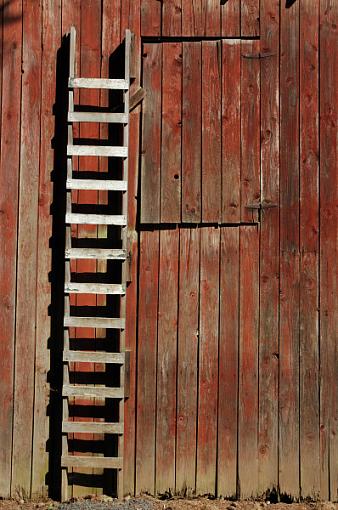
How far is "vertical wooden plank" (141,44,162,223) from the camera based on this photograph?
5.32m

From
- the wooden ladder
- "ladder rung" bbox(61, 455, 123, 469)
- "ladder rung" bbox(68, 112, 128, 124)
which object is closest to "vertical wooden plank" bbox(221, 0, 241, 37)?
the wooden ladder

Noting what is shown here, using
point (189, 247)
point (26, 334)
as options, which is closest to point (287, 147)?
point (189, 247)

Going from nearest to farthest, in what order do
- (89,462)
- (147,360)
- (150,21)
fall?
(89,462) < (147,360) < (150,21)

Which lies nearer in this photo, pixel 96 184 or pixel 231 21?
pixel 96 184

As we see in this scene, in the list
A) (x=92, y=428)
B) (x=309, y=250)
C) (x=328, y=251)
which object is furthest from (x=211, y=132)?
(x=92, y=428)

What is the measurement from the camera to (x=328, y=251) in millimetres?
5320

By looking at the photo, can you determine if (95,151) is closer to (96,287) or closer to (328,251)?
(96,287)

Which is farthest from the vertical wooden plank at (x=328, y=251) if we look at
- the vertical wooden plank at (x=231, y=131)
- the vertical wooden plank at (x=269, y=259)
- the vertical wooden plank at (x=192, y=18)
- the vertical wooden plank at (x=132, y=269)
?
the vertical wooden plank at (x=132, y=269)

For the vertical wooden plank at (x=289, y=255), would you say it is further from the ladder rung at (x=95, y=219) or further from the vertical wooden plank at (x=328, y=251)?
the ladder rung at (x=95, y=219)

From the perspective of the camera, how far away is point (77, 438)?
525cm

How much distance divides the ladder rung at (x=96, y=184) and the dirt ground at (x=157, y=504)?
2278 mm

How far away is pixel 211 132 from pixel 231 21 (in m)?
0.87

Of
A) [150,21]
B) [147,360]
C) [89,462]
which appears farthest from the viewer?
[150,21]

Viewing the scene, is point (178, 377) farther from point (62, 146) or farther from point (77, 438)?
point (62, 146)
